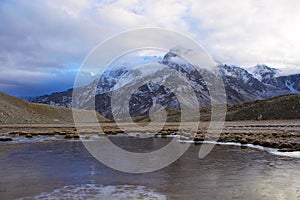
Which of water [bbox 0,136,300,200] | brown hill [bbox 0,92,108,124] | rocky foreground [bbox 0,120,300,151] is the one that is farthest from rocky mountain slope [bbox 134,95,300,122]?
brown hill [bbox 0,92,108,124]

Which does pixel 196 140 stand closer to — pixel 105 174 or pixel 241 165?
pixel 241 165

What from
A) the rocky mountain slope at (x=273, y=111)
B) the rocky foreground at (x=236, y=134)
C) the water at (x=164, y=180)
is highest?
the rocky mountain slope at (x=273, y=111)

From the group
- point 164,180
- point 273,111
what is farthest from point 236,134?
point 273,111

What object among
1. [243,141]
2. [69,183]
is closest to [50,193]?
[69,183]

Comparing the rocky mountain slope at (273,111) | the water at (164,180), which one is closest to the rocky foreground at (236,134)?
the water at (164,180)

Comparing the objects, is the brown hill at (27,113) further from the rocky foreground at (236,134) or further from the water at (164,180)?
the water at (164,180)

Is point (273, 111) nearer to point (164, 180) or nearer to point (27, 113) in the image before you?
point (164, 180)

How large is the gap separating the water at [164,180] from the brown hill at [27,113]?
100377 millimetres

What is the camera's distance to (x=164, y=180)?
47.8 ft

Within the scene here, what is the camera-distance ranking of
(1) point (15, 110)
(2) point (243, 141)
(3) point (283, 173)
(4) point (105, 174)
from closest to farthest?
(3) point (283, 173) → (4) point (105, 174) → (2) point (243, 141) → (1) point (15, 110)

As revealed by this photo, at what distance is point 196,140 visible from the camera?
3481cm

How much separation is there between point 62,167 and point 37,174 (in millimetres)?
2461

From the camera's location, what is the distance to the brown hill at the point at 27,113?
112 meters

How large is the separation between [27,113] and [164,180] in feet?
398
